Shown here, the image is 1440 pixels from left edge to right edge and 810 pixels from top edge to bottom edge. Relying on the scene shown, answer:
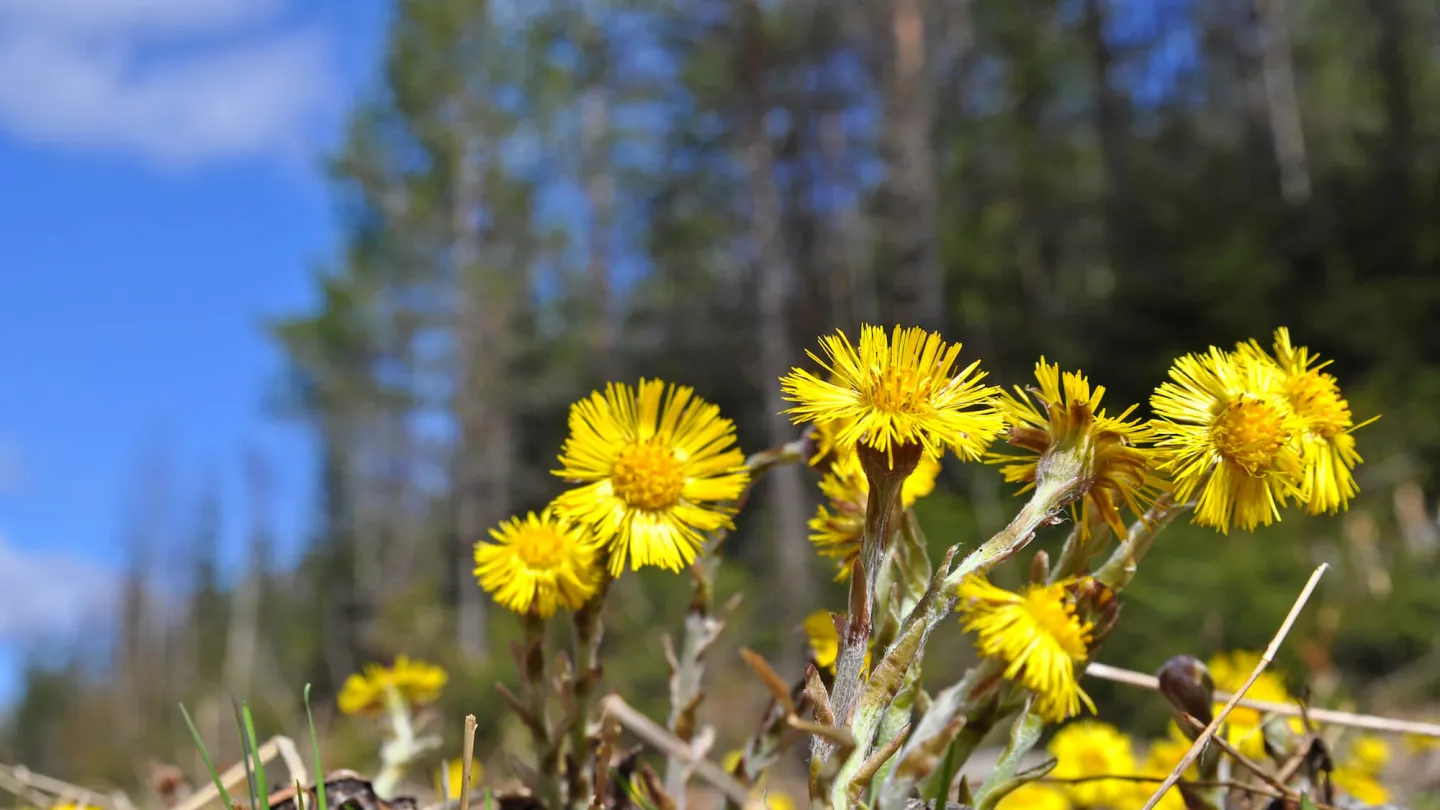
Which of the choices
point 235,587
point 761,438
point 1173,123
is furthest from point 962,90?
point 235,587

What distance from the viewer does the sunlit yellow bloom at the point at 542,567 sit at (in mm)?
765

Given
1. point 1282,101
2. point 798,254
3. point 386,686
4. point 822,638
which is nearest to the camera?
point 822,638

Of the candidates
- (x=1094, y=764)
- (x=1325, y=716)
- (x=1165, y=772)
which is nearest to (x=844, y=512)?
(x=1325, y=716)

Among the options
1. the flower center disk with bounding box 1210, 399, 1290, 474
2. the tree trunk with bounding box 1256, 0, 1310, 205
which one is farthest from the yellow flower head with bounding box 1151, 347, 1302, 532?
the tree trunk with bounding box 1256, 0, 1310, 205

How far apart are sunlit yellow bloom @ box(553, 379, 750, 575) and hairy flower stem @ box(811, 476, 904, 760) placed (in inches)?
4.9

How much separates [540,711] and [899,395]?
0.39 meters

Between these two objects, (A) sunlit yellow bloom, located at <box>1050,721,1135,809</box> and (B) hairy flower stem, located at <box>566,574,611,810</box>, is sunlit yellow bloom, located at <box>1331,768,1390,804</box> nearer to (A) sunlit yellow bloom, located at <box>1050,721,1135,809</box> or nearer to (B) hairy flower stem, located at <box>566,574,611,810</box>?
(A) sunlit yellow bloom, located at <box>1050,721,1135,809</box>

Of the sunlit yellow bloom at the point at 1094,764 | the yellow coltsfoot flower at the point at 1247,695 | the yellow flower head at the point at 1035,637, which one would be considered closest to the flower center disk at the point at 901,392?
the yellow flower head at the point at 1035,637

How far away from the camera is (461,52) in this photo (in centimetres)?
1633

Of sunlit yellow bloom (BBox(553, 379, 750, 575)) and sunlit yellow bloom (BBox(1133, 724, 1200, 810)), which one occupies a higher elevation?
sunlit yellow bloom (BBox(553, 379, 750, 575))

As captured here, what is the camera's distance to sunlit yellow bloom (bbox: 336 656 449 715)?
1.10 meters

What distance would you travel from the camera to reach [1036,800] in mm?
1455

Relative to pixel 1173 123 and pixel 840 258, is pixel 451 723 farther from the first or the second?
pixel 1173 123

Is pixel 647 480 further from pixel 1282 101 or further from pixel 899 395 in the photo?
pixel 1282 101
